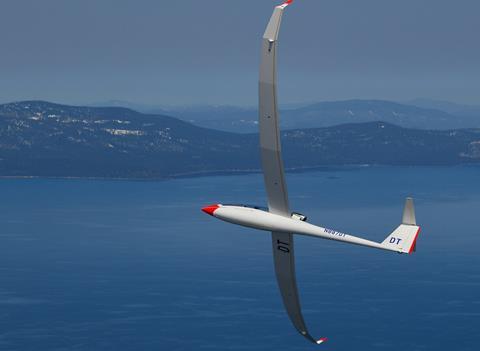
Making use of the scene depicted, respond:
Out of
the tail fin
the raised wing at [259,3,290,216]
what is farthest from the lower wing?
the tail fin

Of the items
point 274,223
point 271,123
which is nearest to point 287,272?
point 274,223

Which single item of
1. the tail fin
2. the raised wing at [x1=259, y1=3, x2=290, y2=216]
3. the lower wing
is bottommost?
the lower wing

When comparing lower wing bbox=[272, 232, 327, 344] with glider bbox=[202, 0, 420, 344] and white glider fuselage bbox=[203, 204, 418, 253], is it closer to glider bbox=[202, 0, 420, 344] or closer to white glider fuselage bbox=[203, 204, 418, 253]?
glider bbox=[202, 0, 420, 344]

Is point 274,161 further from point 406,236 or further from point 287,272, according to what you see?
point 406,236

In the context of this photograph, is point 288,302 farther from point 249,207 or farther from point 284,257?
point 249,207

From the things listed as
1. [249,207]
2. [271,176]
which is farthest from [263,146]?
[249,207]

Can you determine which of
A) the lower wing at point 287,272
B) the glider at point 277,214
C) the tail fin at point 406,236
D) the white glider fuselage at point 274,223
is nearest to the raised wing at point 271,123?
the glider at point 277,214

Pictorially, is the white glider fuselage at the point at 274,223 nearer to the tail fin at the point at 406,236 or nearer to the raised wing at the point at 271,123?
the tail fin at the point at 406,236
